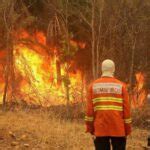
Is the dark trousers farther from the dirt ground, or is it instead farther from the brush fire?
the brush fire

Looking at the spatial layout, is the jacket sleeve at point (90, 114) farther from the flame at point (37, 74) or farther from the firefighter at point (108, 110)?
the flame at point (37, 74)

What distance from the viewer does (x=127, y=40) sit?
19391 mm

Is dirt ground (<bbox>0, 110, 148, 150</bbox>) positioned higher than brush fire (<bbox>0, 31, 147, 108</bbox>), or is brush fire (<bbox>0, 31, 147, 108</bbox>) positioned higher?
brush fire (<bbox>0, 31, 147, 108</bbox>)

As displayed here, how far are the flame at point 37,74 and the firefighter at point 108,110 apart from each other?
32.4 feet

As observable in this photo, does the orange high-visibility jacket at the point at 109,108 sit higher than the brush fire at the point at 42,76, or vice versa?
the brush fire at the point at 42,76

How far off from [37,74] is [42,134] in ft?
31.6

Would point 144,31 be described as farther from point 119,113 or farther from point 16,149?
point 119,113

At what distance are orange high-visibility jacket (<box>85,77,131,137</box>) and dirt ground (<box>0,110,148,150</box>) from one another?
305 centimetres

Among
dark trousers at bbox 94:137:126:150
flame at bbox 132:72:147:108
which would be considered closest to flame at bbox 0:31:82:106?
flame at bbox 132:72:147:108

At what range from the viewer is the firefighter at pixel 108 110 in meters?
7.49

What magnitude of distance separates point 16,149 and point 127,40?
10.4 metres

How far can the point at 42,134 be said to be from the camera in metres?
11.7

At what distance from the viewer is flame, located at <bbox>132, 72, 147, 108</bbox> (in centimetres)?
1902

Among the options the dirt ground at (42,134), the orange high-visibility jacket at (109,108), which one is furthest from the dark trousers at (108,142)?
the dirt ground at (42,134)
